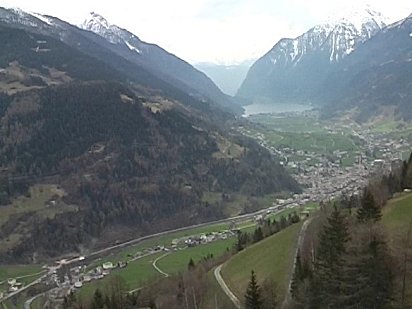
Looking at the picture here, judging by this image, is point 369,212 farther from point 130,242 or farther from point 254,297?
point 130,242

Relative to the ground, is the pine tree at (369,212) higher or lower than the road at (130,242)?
higher

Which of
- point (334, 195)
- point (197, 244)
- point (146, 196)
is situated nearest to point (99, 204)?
point (146, 196)

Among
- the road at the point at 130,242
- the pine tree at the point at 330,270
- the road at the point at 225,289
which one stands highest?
the pine tree at the point at 330,270

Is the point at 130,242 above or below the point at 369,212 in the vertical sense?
below

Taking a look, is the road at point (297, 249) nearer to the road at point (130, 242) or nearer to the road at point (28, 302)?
the road at point (28, 302)

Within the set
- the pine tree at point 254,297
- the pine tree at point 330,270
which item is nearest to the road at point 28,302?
the pine tree at point 254,297

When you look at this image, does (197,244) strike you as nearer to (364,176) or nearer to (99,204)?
(99,204)

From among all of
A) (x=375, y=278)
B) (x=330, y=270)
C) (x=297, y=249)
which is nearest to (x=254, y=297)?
(x=330, y=270)

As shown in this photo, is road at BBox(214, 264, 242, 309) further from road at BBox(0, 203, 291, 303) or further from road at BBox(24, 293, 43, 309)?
road at BBox(0, 203, 291, 303)
